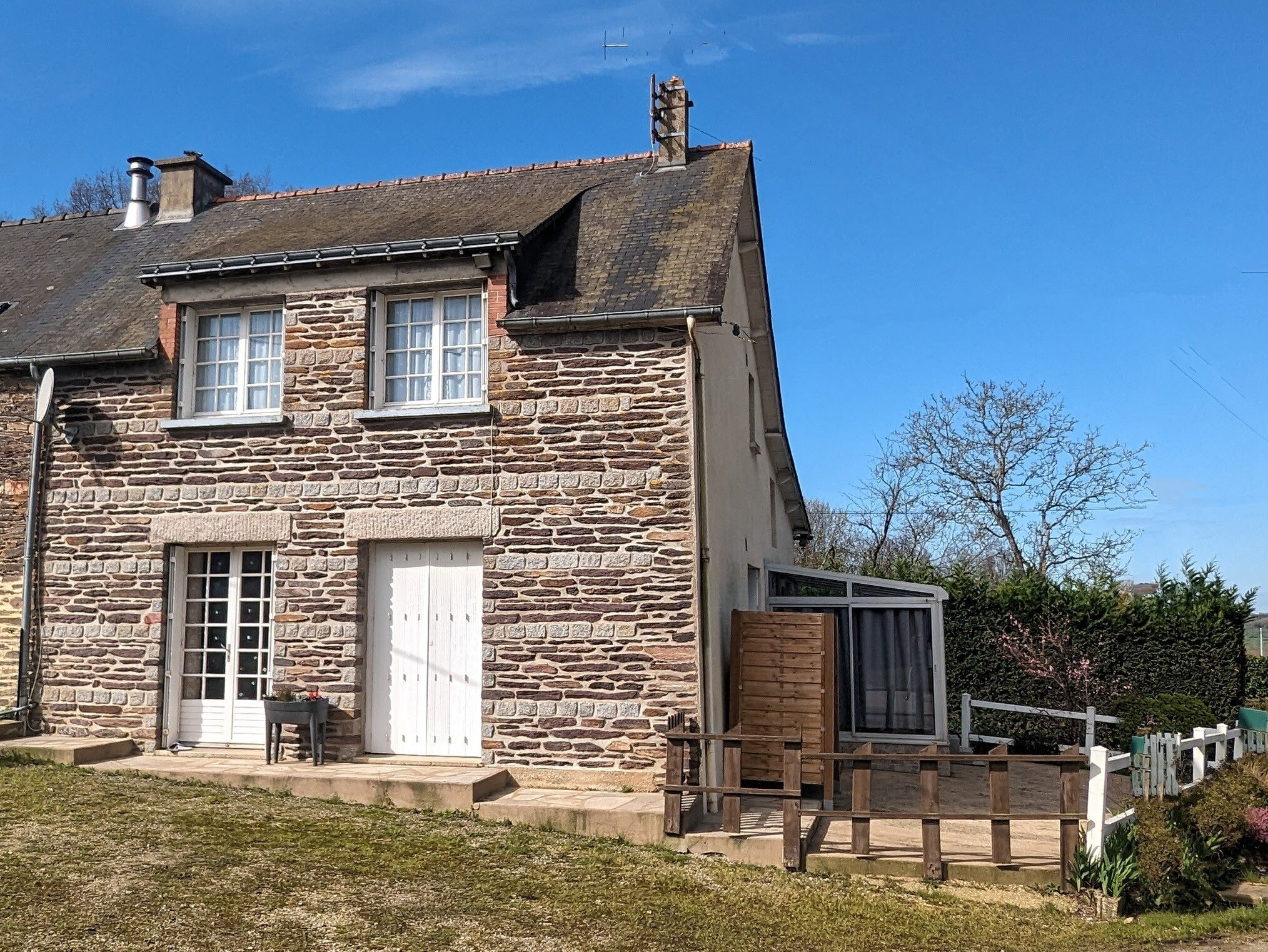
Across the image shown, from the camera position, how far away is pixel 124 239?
13438 millimetres

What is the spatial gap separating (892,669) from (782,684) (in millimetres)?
3259

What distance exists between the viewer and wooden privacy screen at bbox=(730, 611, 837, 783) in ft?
30.7

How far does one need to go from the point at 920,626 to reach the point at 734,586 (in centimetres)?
282

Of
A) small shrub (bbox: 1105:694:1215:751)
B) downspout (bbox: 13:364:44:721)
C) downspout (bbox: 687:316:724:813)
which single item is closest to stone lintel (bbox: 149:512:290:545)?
downspout (bbox: 13:364:44:721)

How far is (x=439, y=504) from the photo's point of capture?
31.8 ft

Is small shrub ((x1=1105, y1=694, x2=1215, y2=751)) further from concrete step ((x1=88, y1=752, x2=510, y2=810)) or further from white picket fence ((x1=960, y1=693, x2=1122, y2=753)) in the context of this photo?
concrete step ((x1=88, y1=752, x2=510, y2=810))

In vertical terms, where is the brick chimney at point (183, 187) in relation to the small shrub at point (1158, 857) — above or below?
above

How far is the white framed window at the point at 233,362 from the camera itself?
10453 mm

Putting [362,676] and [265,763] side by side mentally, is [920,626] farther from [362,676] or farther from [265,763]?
[265,763]

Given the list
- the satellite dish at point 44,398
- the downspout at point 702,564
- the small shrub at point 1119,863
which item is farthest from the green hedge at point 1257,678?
the satellite dish at point 44,398

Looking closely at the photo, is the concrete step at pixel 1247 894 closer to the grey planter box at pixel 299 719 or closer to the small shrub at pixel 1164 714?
the small shrub at pixel 1164 714

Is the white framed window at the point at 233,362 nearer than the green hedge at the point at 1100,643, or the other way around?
the white framed window at the point at 233,362

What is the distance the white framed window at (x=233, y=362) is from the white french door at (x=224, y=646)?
4.81 feet

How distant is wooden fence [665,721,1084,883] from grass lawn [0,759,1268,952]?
27 centimetres
